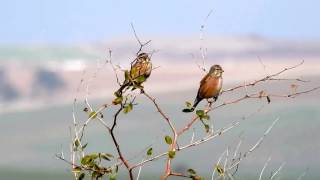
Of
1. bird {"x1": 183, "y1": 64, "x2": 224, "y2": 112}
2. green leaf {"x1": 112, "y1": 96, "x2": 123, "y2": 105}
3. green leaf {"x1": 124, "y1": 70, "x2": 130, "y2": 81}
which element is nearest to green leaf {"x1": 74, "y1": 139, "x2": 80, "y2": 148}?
green leaf {"x1": 112, "y1": 96, "x2": 123, "y2": 105}

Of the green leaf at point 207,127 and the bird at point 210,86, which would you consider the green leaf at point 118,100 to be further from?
the bird at point 210,86

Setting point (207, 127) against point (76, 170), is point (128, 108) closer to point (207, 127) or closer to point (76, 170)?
point (76, 170)

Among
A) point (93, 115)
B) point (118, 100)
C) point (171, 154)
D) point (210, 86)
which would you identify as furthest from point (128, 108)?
point (210, 86)

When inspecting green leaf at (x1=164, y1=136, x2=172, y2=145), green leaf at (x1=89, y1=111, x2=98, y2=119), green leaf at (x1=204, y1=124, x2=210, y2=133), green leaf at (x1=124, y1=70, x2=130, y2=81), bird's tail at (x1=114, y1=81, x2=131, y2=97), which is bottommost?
green leaf at (x1=164, y1=136, x2=172, y2=145)

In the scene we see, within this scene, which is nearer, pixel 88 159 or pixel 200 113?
pixel 88 159

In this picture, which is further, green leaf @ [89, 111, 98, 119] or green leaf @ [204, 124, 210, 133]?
green leaf @ [204, 124, 210, 133]

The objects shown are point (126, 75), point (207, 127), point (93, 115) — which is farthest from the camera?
point (207, 127)

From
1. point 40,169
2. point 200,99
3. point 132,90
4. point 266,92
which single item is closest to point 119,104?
point 132,90

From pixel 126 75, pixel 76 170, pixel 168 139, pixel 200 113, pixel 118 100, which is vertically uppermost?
pixel 126 75

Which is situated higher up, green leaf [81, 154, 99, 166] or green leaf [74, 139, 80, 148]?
green leaf [74, 139, 80, 148]

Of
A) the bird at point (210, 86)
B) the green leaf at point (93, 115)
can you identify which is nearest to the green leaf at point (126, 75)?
the green leaf at point (93, 115)

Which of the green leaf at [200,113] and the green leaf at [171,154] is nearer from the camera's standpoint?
the green leaf at [171,154]

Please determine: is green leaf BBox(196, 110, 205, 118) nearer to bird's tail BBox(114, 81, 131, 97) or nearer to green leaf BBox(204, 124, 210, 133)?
green leaf BBox(204, 124, 210, 133)

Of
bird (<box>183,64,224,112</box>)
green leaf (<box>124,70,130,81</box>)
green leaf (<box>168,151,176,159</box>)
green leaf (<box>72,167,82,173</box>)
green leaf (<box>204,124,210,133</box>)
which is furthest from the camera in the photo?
bird (<box>183,64,224,112</box>)
